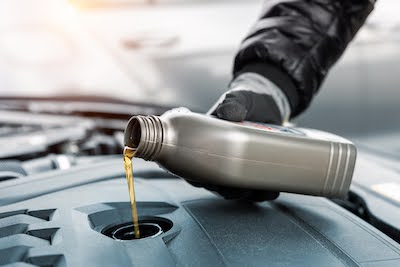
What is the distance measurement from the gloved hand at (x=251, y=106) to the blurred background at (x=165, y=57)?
836 millimetres

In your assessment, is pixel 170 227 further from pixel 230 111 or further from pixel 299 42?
pixel 299 42

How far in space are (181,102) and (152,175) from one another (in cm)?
135

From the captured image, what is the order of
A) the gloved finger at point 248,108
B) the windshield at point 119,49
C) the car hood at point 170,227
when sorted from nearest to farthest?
1. the car hood at point 170,227
2. the gloved finger at point 248,108
3. the windshield at point 119,49

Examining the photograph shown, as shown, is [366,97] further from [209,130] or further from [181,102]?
[209,130]

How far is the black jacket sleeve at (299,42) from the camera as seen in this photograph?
966mm

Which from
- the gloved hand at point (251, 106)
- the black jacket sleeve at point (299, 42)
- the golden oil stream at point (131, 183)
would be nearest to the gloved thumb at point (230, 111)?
the gloved hand at point (251, 106)

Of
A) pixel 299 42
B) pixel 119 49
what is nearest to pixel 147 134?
pixel 299 42

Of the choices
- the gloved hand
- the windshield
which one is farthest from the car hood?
the windshield

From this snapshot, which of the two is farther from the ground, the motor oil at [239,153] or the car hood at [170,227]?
the motor oil at [239,153]

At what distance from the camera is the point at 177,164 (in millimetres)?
639

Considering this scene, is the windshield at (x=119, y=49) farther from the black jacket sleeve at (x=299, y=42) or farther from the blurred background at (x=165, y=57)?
the black jacket sleeve at (x=299, y=42)

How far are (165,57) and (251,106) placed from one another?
56.5 inches

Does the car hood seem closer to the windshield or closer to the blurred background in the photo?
the blurred background

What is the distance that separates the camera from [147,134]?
60 centimetres
